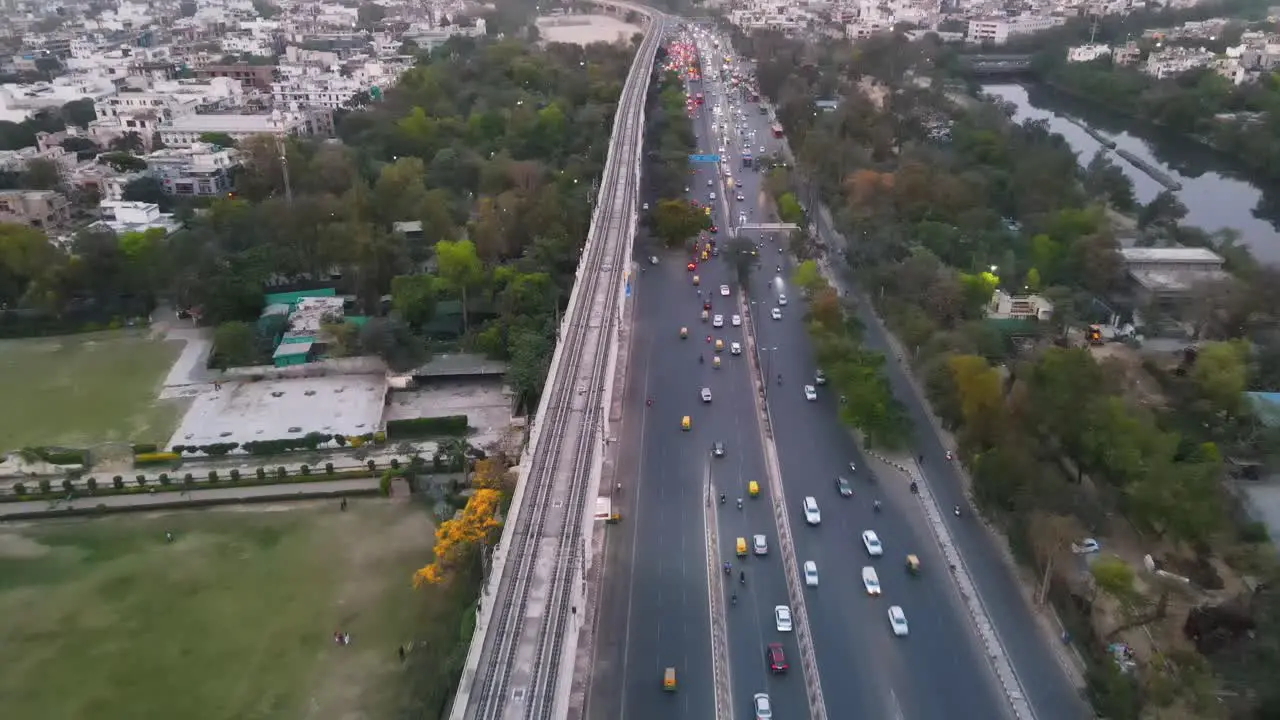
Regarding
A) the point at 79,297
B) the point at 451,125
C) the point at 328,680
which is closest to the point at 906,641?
the point at 328,680

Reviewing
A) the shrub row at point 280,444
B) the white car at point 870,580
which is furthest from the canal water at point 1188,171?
the shrub row at point 280,444

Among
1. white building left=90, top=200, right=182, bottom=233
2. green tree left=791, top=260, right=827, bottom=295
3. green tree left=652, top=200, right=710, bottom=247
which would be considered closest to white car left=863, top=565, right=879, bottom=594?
green tree left=791, top=260, right=827, bottom=295

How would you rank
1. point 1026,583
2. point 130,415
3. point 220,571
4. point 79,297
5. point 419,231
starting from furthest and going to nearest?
point 419,231 < point 79,297 < point 130,415 < point 220,571 < point 1026,583

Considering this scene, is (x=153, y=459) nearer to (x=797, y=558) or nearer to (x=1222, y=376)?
(x=797, y=558)

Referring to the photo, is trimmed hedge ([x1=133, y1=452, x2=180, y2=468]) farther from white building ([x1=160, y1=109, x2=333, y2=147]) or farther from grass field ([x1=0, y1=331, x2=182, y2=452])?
white building ([x1=160, y1=109, x2=333, y2=147])

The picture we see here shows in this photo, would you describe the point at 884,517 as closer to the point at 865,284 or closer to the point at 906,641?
the point at 906,641

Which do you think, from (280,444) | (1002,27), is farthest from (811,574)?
(1002,27)

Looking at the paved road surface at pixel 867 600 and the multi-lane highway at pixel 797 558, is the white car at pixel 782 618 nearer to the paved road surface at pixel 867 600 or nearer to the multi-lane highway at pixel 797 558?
the multi-lane highway at pixel 797 558
